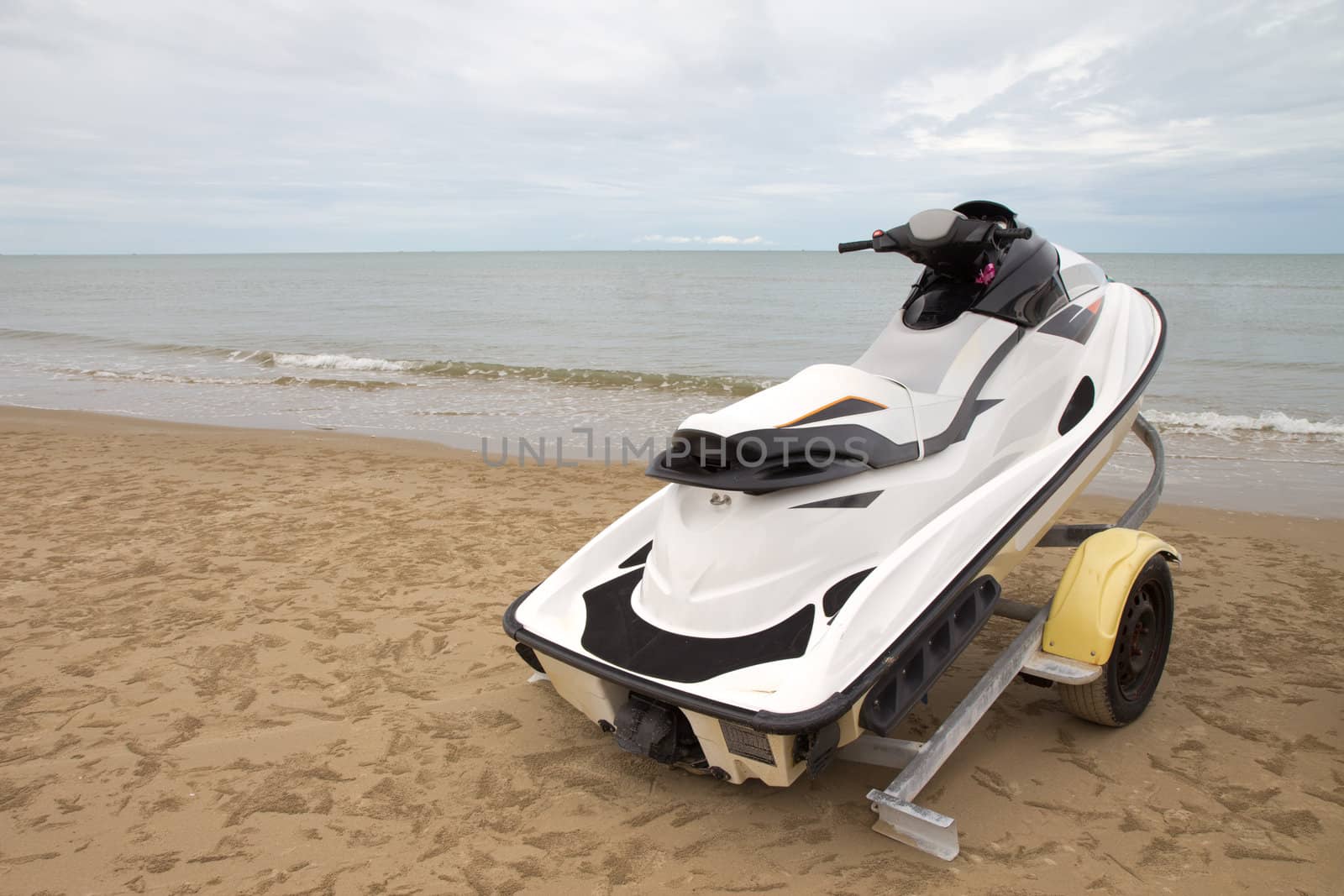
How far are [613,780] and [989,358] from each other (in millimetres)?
2073

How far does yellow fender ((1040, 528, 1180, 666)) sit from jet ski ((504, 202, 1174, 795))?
0.02m

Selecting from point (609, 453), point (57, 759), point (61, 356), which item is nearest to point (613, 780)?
point (57, 759)

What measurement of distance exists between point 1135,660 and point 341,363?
1703cm

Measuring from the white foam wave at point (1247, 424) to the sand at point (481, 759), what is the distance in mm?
5108

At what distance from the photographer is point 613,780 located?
3121 millimetres

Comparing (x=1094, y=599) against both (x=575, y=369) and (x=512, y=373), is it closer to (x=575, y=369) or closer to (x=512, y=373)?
(x=575, y=369)

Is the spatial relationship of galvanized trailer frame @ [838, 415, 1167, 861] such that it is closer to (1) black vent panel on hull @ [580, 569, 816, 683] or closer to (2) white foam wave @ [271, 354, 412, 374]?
(1) black vent panel on hull @ [580, 569, 816, 683]

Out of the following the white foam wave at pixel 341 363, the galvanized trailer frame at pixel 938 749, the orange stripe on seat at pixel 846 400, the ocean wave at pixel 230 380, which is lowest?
the galvanized trailer frame at pixel 938 749

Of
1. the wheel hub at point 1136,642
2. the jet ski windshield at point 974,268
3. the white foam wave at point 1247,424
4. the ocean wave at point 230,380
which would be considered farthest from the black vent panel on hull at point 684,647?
the ocean wave at point 230,380

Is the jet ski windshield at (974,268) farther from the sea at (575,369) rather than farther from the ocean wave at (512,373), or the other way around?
the ocean wave at (512,373)

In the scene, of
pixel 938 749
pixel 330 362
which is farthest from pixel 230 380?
pixel 938 749

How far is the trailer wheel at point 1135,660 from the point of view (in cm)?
321

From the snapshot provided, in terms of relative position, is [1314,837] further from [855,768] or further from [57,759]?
[57,759]

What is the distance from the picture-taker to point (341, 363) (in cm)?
1797
